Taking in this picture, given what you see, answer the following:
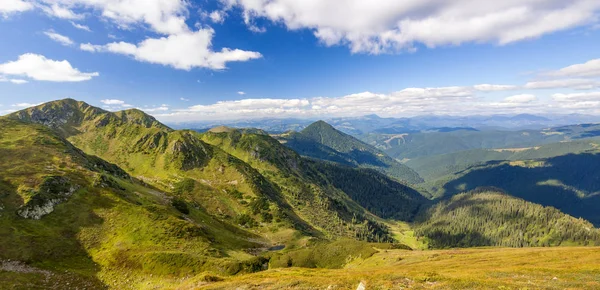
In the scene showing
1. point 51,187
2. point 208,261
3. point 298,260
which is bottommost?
point 298,260

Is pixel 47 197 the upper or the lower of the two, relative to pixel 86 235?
upper

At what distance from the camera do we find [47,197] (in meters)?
85.1

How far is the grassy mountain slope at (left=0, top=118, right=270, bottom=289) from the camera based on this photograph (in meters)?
61.4

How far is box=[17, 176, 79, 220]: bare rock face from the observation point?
78569mm

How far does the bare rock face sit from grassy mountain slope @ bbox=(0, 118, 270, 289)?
21 centimetres

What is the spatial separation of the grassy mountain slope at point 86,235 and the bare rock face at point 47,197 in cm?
21

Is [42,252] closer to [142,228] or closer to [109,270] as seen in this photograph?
[109,270]

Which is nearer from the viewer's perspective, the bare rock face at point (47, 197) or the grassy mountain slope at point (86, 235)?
the grassy mountain slope at point (86, 235)

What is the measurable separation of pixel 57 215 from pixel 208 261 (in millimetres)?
53824

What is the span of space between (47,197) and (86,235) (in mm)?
22630

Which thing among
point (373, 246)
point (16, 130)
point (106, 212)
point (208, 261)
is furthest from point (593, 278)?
point (16, 130)

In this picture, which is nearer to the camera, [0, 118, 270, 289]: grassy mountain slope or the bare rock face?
[0, 118, 270, 289]: grassy mountain slope

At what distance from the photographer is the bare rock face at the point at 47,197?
78569 mm

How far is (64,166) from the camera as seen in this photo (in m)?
113
